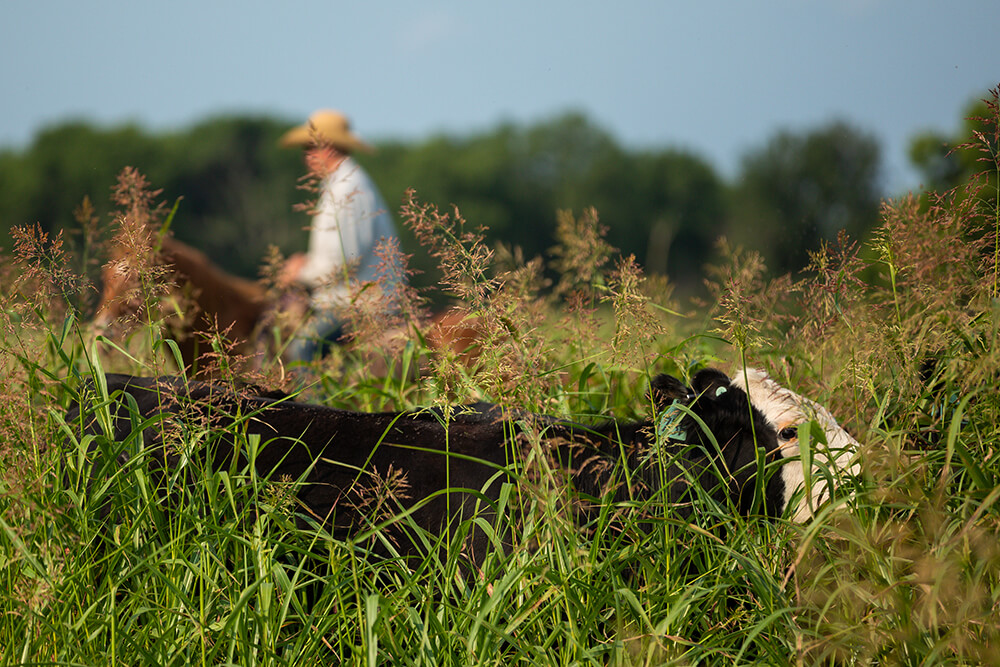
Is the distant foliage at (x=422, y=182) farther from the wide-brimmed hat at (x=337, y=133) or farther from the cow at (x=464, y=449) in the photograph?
the cow at (x=464, y=449)

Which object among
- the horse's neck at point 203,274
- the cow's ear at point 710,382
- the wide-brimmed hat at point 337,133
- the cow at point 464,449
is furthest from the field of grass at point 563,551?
the wide-brimmed hat at point 337,133

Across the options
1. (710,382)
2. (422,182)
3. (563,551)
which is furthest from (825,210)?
(422,182)

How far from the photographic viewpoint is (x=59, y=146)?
57.2m

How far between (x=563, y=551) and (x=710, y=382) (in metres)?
1.01

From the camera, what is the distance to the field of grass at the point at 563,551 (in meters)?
1.80

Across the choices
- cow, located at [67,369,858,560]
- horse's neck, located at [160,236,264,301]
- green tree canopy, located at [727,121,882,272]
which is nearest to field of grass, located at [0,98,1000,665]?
cow, located at [67,369,858,560]

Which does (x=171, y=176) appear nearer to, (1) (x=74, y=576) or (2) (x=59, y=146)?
(2) (x=59, y=146)

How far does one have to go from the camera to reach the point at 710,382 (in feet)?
8.84

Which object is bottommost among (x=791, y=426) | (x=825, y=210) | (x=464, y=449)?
(x=464, y=449)

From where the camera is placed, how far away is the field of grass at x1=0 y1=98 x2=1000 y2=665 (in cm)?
180

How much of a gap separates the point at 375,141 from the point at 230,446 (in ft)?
265

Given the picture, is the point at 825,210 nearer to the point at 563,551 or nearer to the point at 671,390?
the point at 671,390

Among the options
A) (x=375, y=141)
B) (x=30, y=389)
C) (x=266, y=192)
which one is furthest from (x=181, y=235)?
(x=30, y=389)

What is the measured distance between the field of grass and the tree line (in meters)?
38.4
